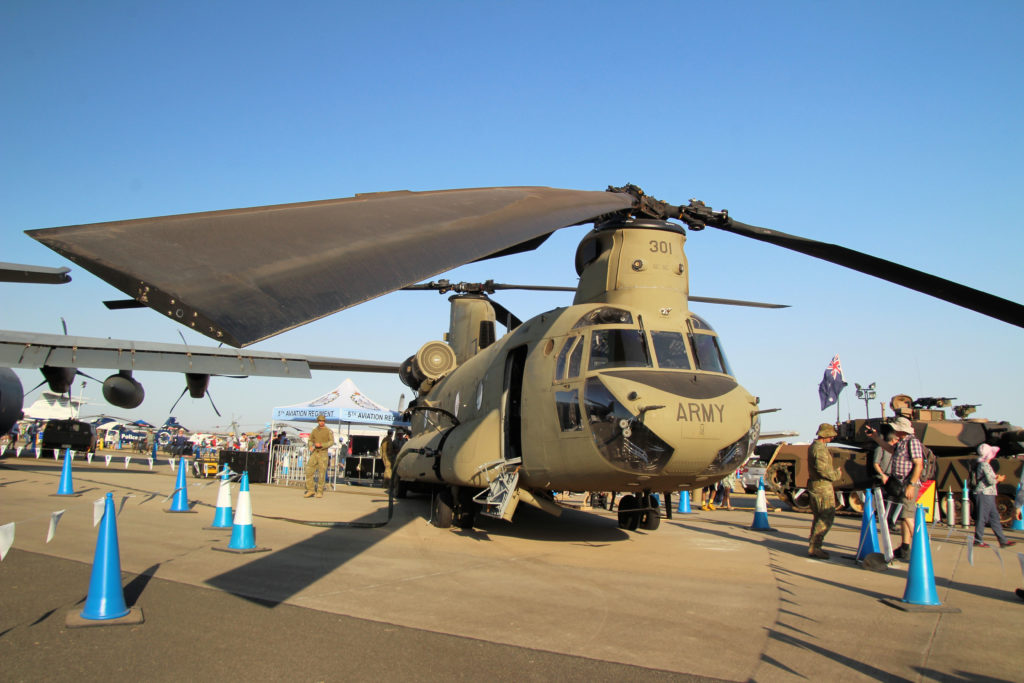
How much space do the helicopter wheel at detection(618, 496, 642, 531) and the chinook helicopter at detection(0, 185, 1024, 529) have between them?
7 centimetres

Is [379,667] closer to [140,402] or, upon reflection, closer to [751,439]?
[751,439]

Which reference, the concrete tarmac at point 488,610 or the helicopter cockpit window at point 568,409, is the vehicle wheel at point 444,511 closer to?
the concrete tarmac at point 488,610

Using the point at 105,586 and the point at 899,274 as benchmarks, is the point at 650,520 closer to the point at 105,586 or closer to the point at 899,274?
the point at 899,274

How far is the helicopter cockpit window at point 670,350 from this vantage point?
24.2ft

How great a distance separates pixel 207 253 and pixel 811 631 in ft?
15.1

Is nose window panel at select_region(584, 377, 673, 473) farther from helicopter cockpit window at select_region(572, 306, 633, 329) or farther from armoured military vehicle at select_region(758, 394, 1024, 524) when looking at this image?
armoured military vehicle at select_region(758, 394, 1024, 524)

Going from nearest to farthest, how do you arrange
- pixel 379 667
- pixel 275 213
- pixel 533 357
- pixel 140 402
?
pixel 275 213
pixel 379 667
pixel 533 357
pixel 140 402

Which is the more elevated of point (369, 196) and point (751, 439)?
point (369, 196)

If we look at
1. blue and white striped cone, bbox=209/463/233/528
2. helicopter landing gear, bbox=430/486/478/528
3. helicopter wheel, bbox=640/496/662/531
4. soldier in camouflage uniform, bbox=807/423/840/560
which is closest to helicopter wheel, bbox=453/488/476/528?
helicopter landing gear, bbox=430/486/478/528

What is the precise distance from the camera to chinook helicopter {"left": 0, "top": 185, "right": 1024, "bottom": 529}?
268cm

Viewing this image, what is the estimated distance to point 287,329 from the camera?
245 cm

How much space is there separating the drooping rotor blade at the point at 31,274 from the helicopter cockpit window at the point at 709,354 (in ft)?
25.2

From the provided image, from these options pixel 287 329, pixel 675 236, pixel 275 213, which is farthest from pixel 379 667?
pixel 675 236

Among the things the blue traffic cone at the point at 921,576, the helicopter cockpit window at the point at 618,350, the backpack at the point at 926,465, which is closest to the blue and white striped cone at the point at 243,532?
the helicopter cockpit window at the point at 618,350
